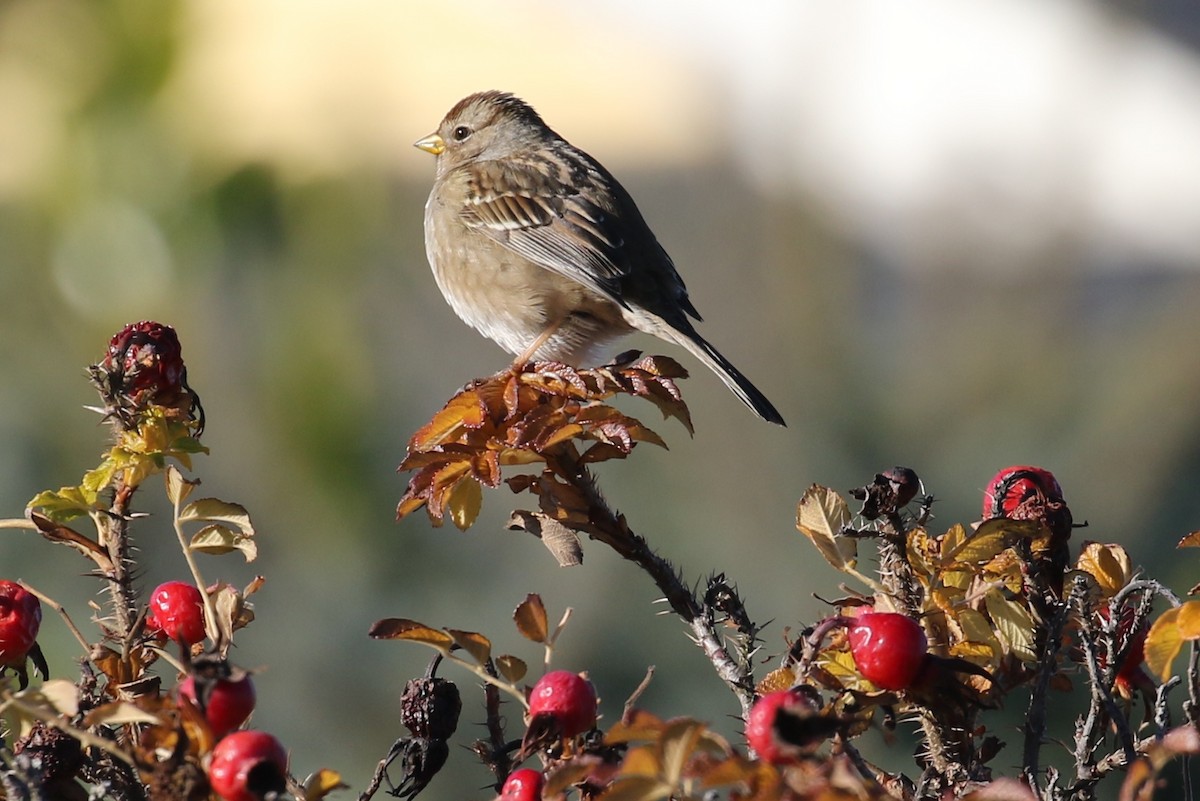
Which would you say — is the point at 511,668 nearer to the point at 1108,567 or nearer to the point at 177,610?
the point at 177,610

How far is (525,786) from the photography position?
1.29 m

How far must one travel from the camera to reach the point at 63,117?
6477 mm

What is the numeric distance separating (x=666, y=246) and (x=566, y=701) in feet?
23.1

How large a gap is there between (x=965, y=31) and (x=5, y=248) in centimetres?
583

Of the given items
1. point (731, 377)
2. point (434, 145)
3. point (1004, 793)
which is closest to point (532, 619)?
point (1004, 793)

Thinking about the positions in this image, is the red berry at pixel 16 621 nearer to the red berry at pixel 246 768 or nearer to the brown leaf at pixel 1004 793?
the red berry at pixel 246 768

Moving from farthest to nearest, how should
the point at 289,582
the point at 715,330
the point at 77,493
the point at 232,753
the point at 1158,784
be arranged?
the point at 715,330, the point at 289,582, the point at 77,493, the point at 232,753, the point at 1158,784

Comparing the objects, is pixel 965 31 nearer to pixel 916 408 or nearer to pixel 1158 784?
pixel 916 408

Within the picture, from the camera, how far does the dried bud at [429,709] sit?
148 centimetres

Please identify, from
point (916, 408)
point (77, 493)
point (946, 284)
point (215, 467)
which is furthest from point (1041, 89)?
point (77, 493)

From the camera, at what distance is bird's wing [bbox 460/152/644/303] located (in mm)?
3631

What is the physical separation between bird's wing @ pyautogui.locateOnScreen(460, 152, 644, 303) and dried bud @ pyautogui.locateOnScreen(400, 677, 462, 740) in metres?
2.12

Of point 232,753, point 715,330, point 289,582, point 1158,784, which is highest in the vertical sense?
point 1158,784

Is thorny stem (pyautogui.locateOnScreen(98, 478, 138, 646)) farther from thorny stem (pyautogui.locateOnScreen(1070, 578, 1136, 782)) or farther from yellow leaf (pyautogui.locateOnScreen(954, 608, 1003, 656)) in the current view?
thorny stem (pyautogui.locateOnScreen(1070, 578, 1136, 782))
